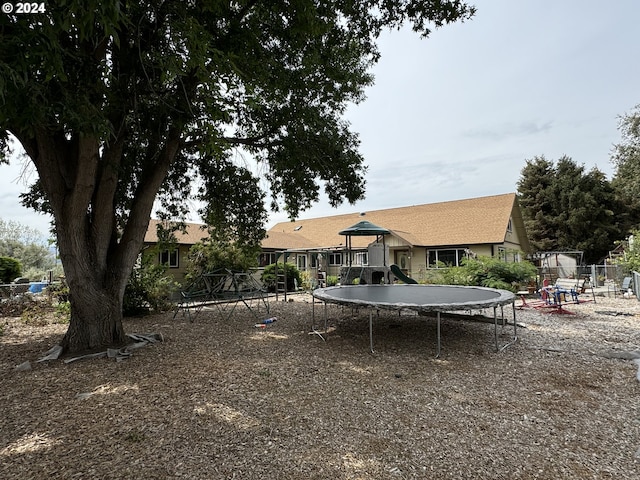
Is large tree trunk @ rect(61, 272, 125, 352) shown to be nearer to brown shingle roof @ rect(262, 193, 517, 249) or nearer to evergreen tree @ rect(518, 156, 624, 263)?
brown shingle roof @ rect(262, 193, 517, 249)

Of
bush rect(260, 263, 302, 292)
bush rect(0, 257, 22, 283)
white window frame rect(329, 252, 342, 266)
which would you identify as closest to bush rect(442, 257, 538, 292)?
bush rect(260, 263, 302, 292)

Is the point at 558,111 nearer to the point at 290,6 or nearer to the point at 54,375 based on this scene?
the point at 290,6

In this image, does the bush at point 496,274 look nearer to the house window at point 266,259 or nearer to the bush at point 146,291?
the bush at point 146,291

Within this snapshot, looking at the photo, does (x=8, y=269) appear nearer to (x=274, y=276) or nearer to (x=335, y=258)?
(x=274, y=276)

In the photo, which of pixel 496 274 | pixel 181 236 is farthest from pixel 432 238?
pixel 181 236

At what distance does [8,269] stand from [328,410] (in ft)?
55.9

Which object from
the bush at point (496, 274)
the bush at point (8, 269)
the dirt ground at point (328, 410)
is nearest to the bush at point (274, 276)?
the bush at point (496, 274)

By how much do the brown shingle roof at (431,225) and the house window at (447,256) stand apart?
55 cm

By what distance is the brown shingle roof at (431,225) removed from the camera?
18795mm

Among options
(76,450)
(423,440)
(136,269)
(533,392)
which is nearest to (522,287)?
(533,392)

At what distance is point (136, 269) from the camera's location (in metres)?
9.84

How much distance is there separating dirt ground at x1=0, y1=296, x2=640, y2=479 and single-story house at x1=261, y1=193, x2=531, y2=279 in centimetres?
1078

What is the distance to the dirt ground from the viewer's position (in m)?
2.50

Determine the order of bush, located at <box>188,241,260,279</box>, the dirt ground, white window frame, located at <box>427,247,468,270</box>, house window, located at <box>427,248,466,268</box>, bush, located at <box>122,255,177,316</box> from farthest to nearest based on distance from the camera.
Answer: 1. house window, located at <box>427,248,466,268</box>
2. white window frame, located at <box>427,247,468,270</box>
3. bush, located at <box>188,241,260,279</box>
4. bush, located at <box>122,255,177,316</box>
5. the dirt ground
